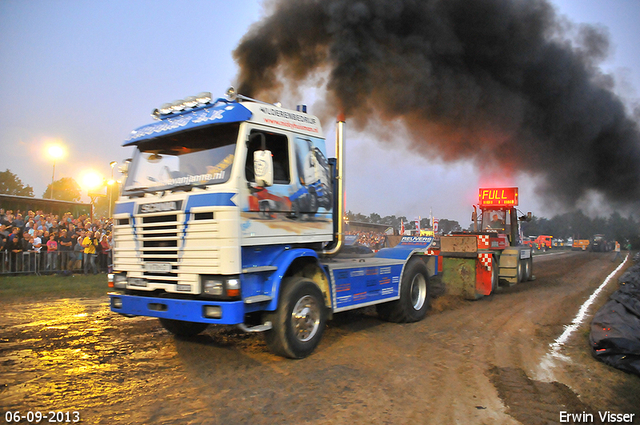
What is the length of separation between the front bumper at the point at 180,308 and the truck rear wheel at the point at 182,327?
101 cm

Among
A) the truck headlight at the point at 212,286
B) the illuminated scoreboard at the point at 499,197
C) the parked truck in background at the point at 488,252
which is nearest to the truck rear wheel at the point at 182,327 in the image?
the truck headlight at the point at 212,286

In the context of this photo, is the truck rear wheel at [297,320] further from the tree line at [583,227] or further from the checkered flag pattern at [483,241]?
the tree line at [583,227]

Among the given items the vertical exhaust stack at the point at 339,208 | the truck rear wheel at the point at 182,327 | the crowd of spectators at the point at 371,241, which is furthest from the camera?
the crowd of spectators at the point at 371,241

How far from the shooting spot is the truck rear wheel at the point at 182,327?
6305 mm

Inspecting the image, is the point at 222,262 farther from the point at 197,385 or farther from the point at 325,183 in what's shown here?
the point at 325,183

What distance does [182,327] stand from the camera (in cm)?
634

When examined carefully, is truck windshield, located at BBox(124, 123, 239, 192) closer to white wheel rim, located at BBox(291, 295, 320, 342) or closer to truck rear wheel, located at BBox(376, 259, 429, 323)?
white wheel rim, located at BBox(291, 295, 320, 342)

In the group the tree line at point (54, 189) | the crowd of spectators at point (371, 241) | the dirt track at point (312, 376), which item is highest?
the tree line at point (54, 189)

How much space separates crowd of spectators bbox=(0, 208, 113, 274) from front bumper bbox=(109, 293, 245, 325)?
27.8ft

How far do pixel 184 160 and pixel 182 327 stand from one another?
2.54m

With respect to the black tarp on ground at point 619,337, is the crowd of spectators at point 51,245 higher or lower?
higher

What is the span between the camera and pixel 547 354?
582 cm

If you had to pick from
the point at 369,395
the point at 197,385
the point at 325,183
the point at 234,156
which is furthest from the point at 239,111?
the point at 369,395

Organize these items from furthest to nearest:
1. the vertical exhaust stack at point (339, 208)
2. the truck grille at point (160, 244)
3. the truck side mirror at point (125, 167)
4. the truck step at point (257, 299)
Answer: the vertical exhaust stack at point (339, 208)
the truck side mirror at point (125, 167)
the truck grille at point (160, 244)
the truck step at point (257, 299)
